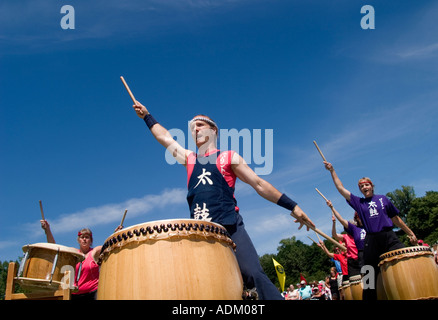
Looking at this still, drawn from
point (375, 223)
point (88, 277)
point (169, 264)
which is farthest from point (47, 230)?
point (375, 223)

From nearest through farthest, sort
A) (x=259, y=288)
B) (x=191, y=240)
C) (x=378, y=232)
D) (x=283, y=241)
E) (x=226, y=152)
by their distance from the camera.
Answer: (x=191, y=240), (x=259, y=288), (x=226, y=152), (x=378, y=232), (x=283, y=241)

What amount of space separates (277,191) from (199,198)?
75 cm

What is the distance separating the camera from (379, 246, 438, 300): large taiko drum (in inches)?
214

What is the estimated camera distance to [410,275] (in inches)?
216

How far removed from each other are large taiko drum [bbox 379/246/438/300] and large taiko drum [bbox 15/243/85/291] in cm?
467

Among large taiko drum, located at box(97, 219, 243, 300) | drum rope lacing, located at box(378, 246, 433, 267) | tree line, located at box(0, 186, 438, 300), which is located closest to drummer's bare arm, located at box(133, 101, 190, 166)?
large taiko drum, located at box(97, 219, 243, 300)

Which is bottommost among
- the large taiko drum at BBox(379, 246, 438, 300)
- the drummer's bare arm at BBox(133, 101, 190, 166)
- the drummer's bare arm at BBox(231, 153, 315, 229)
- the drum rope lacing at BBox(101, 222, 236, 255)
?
the large taiko drum at BBox(379, 246, 438, 300)

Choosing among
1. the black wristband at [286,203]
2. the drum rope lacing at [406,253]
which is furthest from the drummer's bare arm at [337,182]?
the black wristband at [286,203]

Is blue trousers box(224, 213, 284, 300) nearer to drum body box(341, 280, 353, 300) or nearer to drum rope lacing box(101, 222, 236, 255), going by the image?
drum rope lacing box(101, 222, 236, 255)

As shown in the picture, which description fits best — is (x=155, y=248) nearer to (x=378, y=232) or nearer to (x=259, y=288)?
(x=259, y=288)

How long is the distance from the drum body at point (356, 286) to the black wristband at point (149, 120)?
22.0ft

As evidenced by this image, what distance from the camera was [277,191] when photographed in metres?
3.48

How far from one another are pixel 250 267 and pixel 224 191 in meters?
0.75
